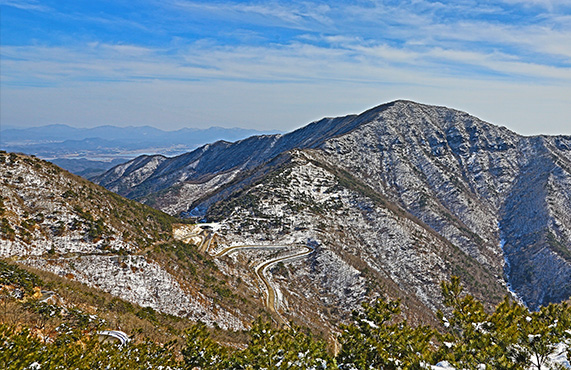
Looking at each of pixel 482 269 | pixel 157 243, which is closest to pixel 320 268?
pixel 157 243

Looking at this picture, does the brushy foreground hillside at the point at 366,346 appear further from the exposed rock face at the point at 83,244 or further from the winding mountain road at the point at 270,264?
the winding mountain road at the point at 270,264

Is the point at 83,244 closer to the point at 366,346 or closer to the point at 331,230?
the point at 366,346

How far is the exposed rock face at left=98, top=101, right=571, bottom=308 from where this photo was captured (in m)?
74.6

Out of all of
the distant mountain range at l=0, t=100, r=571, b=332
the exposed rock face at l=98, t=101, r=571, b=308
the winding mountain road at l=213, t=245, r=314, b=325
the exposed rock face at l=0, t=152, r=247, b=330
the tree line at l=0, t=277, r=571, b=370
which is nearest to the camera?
the tree line at l=0, t=277, r=571, b=370

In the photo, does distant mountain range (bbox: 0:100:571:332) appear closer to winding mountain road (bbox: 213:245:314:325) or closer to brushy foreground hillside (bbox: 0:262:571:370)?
winding mountain road (bbox: 213:245:314:325)

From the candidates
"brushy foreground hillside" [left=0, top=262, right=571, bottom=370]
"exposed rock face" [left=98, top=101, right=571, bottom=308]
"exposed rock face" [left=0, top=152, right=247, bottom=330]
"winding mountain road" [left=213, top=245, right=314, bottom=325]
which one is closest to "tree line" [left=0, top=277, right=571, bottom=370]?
"brushy foreground hillside" [left=0, top=262, right=571, bottom=370]

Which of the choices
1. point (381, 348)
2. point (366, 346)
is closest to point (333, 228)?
point (366, 346)

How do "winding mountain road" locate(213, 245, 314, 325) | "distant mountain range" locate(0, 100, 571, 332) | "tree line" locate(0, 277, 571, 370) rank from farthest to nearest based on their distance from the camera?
1. "winding mountain road" locate(213, 245, 314, 325)
2. "distant mountain range" locate(0, 100, 571, 332)
3. "tree line" locate(0, 277, 571, 370)

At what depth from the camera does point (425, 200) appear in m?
120

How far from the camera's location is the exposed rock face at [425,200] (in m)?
74.6

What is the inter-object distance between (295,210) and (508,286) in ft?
238

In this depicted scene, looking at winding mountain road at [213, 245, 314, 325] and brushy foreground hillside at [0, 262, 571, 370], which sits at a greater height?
brushy foreground hillside at [0, 262, 571, 370]

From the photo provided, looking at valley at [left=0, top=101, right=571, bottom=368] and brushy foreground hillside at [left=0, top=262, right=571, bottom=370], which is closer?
Answer: brushy foreground hillside at [left=0, top=262, right=571, bottom=370]

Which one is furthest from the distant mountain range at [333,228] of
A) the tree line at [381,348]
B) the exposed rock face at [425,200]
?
the tree line at [381,348]
